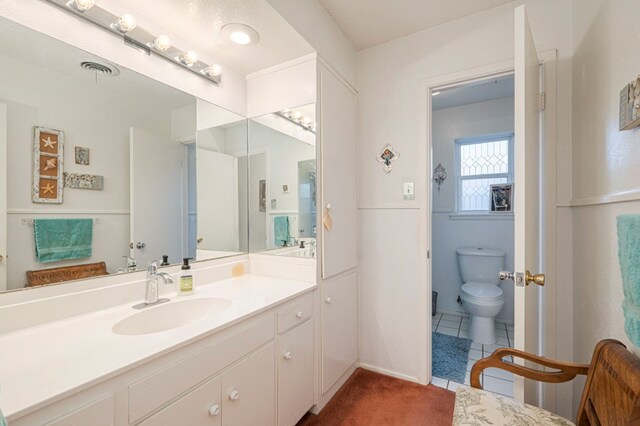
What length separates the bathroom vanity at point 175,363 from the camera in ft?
2.28

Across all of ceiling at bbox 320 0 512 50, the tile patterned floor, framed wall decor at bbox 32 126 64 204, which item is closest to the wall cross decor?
ceiling at bbox 320 0 512 50

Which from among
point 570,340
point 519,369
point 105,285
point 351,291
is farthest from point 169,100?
point 570,340

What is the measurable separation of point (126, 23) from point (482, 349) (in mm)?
3328

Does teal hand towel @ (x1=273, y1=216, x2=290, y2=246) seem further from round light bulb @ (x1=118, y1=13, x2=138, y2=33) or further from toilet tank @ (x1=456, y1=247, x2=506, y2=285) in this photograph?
toilet tank @ (x1=456, y1=247, x2=506, y2=285)

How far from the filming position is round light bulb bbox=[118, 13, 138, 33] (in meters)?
1.25

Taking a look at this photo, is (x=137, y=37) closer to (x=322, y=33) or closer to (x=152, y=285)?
(x=322, y=33)

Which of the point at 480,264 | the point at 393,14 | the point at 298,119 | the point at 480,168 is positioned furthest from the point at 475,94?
the point at 298,119

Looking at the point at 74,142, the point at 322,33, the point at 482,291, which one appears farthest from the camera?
the point at 482,291

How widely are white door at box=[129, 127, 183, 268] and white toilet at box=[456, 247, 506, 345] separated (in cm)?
250

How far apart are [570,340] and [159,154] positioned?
8.18ft

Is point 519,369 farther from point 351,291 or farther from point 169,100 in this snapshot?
point 169,100

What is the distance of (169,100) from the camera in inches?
60.2

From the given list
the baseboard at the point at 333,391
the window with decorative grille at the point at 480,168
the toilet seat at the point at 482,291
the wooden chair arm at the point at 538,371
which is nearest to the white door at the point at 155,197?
the baseboard at the point at 333,391

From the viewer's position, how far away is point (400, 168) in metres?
2.05
